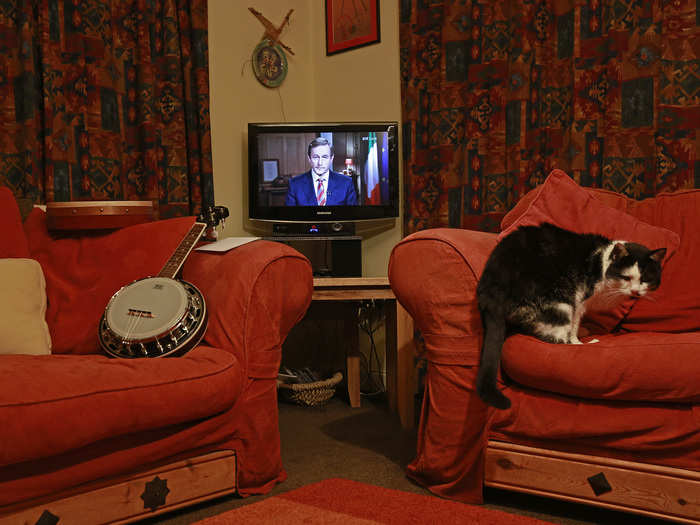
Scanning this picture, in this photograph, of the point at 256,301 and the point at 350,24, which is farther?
the point at 350,24

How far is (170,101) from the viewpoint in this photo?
2.91 metres

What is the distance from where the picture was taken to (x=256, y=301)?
1.71 meters

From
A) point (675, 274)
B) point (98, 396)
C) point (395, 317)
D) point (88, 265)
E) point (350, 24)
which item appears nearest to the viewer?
point (98, 396)

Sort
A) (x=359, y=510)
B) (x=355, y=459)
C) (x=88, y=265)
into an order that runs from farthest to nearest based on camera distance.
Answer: (x=355, y=459) → (x=88, y=265) → (x=359, y=510)

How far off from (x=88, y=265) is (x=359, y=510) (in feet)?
3.86

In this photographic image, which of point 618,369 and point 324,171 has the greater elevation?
point 324,171

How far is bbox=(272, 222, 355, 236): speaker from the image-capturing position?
313 cm

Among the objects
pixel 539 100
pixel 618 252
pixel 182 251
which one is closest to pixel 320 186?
pixel 539 100

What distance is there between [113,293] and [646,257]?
1.60m

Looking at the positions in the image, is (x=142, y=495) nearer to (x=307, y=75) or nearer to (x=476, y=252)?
(x=476, y=252)


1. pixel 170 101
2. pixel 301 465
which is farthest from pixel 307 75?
pixel 301 465

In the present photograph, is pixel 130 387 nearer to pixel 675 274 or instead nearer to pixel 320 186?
pixel 675 274

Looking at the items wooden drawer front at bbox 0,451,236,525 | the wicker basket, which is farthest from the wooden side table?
wooden drawer front at bbox 0,451,236,525

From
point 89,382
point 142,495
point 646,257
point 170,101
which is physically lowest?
point 142,495
